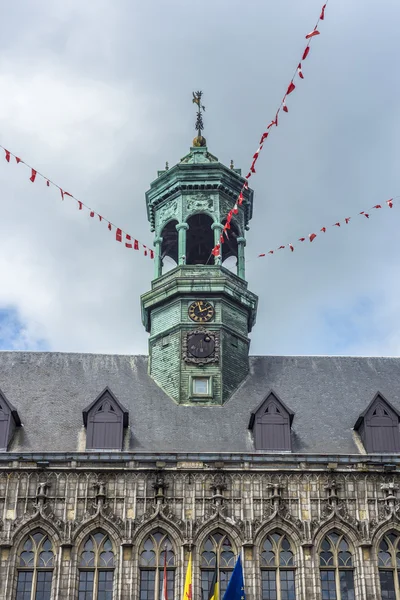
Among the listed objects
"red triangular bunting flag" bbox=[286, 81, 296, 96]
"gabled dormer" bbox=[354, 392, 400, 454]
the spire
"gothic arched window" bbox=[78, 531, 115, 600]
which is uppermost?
the spire

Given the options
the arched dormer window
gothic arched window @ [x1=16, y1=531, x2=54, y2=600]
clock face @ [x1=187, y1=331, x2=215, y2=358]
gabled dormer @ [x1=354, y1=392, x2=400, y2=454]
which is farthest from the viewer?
clock face @ [x1=187, y1=331, x2=215, y2=358]

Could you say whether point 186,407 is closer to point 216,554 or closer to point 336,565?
point 216,554

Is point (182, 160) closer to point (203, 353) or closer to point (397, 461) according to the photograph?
point (203, 353)

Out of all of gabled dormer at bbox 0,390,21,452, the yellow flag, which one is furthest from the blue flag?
gabled dormer at bbox 0,390,21,452

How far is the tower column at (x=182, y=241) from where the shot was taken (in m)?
46.4

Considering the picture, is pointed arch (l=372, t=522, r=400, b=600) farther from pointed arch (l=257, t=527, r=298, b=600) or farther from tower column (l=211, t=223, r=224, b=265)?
tower column (l=211, t=223, r=224, b=265)

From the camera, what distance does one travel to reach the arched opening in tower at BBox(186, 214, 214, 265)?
4994cm

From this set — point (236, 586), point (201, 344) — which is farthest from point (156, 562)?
point (201, 344)

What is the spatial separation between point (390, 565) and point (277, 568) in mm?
4253

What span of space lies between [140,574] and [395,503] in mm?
10062

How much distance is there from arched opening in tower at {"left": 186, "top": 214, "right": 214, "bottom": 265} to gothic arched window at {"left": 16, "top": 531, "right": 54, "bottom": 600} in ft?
62.0

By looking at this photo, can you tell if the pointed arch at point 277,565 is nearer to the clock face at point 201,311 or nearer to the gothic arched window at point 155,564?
the gothic arched window at point 155,564

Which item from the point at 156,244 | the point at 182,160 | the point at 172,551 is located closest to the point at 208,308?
the point at 156,244

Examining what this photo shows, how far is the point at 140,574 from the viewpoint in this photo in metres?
35.6
